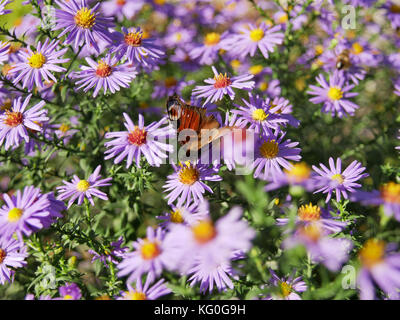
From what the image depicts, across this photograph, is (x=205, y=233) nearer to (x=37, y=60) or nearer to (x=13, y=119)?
(x=13, y=119)

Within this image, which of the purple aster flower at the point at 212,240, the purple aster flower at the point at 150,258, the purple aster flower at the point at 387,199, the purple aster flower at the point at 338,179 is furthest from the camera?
the purple aster flower at the point at 338,179

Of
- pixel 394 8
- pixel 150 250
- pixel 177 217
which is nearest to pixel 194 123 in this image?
pixel 177 217

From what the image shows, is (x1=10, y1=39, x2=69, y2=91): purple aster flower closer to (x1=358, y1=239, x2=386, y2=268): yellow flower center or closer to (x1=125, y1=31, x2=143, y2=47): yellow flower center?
(x1=125, y1=31, x2=143, y2=47): yellow flower center

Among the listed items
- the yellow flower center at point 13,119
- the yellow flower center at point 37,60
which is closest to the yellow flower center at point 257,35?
the yellow flower center at point 37,60

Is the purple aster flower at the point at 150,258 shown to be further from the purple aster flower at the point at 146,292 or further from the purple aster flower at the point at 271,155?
the purple aster flower at the point at 271,155
